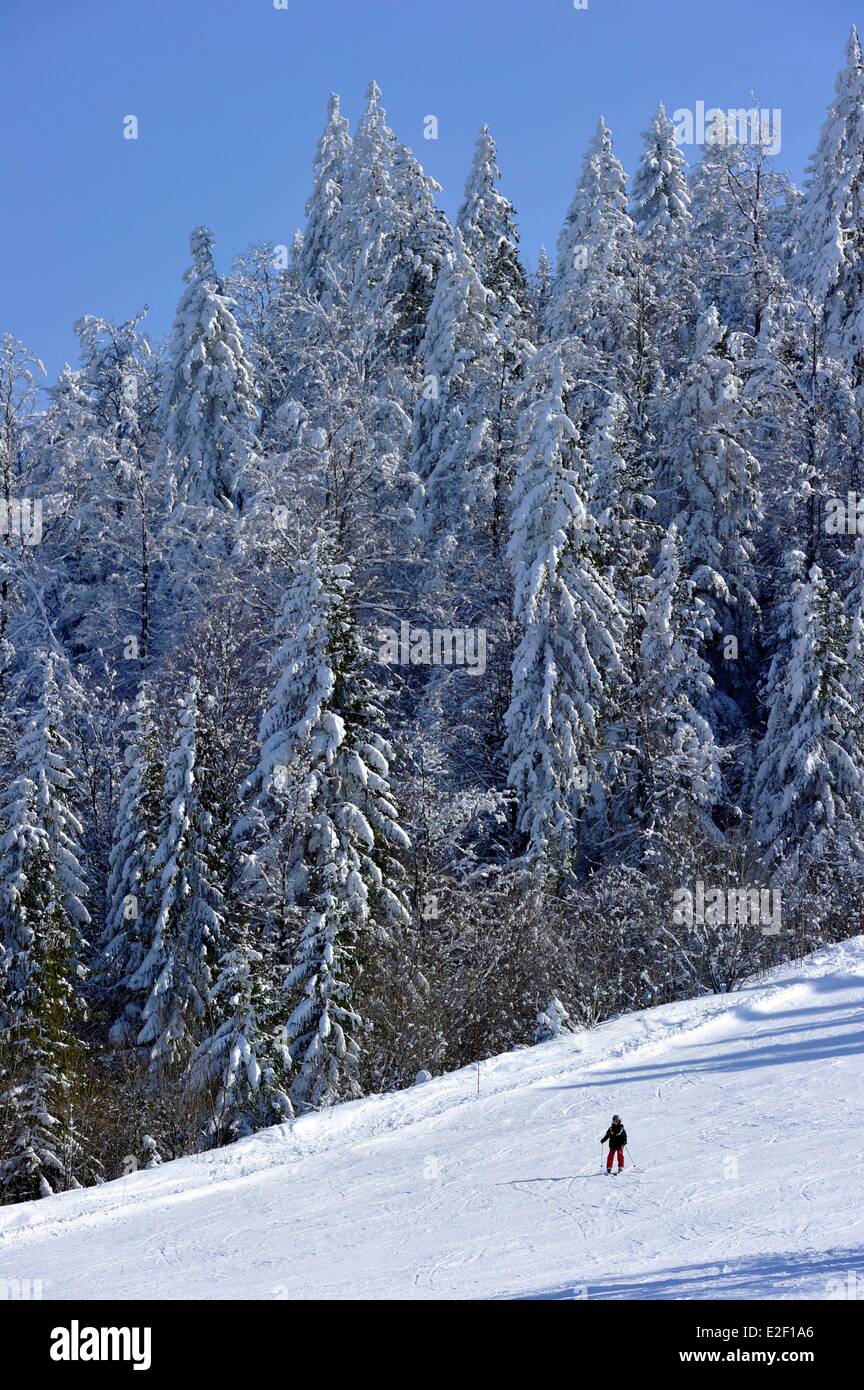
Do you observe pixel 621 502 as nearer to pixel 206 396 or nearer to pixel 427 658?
pixel 427 658

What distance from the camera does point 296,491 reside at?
1469 inches

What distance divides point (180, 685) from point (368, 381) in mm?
14882

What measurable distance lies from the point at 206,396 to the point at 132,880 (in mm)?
20897

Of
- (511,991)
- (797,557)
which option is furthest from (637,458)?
(511,991)

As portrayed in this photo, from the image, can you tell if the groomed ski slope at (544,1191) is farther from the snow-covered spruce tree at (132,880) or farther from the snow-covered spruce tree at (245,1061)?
the snow-covered spruce tree at (132,880)

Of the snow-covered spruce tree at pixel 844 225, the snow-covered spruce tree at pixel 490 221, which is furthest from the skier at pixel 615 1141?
the snow-covered spruce tree at pixel 490 221

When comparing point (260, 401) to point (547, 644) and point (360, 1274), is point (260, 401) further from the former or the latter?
point (360, 1274)

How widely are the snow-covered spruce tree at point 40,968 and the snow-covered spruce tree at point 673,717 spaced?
40.9 feet

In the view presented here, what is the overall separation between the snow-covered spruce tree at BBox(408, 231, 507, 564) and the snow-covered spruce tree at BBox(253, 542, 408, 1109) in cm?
1173

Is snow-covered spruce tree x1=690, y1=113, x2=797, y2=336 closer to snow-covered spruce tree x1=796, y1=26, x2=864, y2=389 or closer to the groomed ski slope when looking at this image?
snow-covered spruce tree x1=796, y1=26, x2=864, y2=389

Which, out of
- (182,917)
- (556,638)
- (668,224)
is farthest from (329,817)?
(668,224)

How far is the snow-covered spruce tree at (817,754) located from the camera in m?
28.5

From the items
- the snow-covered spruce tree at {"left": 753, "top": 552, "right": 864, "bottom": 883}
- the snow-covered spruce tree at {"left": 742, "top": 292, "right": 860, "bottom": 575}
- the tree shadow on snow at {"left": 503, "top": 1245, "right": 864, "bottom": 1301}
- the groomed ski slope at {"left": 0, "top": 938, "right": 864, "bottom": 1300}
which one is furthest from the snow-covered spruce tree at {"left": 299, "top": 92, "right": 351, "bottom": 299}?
the tree shadow on snow at {"left": 503, "top": 1245, "right": 864, "bottom": 1301}

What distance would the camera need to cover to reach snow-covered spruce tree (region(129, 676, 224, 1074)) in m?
26.6
